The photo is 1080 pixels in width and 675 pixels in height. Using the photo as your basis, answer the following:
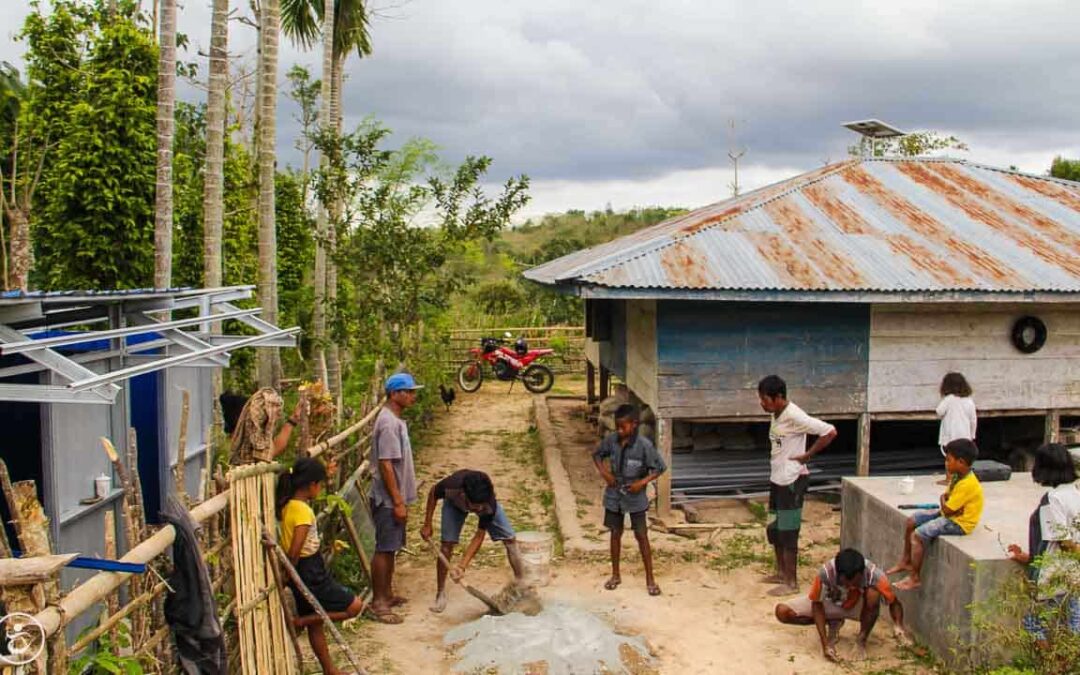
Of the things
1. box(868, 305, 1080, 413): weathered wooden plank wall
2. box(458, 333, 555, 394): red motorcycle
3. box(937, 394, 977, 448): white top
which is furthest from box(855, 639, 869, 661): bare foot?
box(458, 333, 555, 394): red motorcycle

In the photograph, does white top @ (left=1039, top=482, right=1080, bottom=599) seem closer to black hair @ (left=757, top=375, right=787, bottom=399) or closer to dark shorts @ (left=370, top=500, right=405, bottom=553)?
black hair @ (left=757, top=375, right=787, bottom=399)

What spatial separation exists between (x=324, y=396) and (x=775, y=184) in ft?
26.1

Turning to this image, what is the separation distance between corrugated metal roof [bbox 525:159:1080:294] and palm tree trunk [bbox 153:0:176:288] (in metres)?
4.04

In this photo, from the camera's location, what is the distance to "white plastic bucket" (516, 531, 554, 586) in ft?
23.3

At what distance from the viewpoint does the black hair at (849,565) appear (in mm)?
5770

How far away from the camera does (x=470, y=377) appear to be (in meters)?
19.2

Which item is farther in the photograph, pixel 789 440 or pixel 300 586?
pixel 789 440

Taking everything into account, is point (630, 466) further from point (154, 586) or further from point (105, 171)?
point (105, 171)

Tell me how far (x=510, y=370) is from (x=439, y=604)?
40.8 feet

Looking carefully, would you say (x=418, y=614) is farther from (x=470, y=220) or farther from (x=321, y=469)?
(x=470, y=220)

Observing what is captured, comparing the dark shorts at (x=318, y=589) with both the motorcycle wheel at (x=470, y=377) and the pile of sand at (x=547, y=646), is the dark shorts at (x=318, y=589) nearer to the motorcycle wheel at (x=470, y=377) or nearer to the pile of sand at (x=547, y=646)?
the pile of sand at (x=547, y=646)

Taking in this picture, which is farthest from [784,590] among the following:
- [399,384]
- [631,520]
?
[399,384]

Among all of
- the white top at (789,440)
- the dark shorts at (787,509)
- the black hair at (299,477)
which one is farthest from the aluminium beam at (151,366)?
the dark shorts at (787,509)

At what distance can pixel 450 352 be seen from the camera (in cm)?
2109
